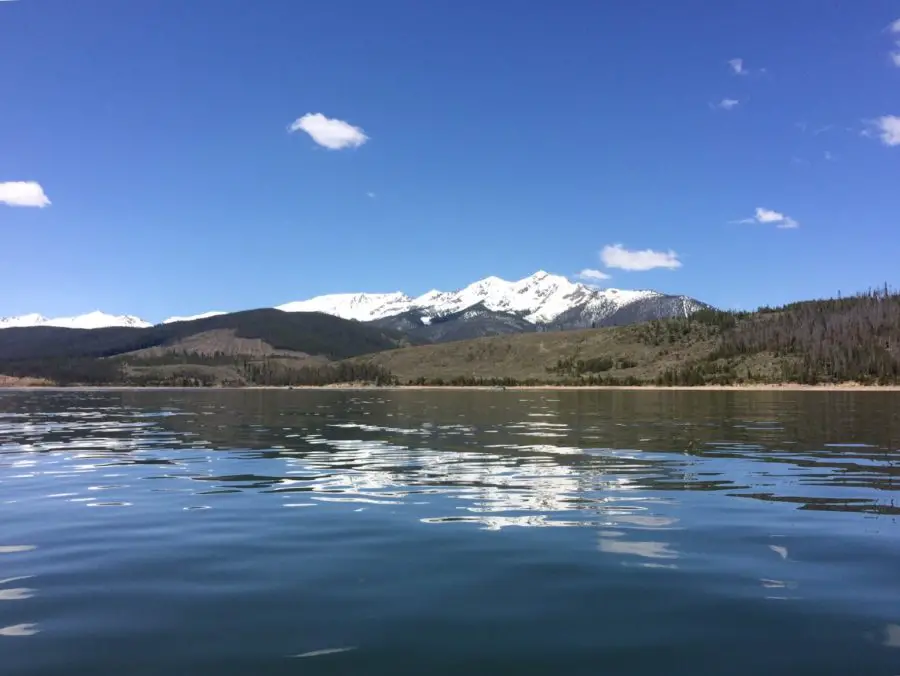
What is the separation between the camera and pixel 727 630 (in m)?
12.6

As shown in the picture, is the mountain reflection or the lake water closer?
the lake water

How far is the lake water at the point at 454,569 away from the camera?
11.8 m

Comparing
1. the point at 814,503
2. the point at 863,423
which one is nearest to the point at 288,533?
the point at 814,503

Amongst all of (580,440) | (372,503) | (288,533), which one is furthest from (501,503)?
(580,440)

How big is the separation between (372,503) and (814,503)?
15.1 meters

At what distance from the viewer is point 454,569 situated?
16.6 metres

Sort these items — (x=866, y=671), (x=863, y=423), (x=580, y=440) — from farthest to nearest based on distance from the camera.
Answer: (x=863, y=423), (x=580, y=440), (x=866, y=671)

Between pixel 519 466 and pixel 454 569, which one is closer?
pixel 454 569

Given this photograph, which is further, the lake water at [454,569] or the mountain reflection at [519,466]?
the mountain reflection at [519,466]

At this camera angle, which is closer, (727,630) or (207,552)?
(727,630)

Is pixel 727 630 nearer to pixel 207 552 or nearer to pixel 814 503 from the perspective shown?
pixel 207 552

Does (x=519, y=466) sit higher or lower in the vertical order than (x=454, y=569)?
lower

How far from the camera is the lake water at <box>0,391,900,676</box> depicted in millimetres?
11750

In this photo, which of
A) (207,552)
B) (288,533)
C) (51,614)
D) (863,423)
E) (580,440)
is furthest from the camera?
(863,423)
